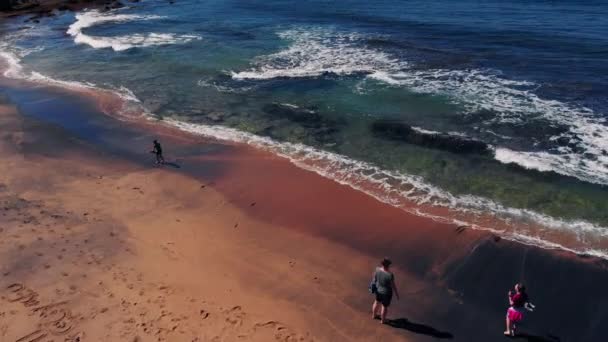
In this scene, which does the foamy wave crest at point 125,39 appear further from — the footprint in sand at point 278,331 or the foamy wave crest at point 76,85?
the footprint in sand at point 278,331

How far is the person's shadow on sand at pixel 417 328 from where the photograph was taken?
40.7 feet

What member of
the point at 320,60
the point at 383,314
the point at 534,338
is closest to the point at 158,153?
the point at 383,314

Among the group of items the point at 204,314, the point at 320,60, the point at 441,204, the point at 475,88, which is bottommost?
the point at 204,314

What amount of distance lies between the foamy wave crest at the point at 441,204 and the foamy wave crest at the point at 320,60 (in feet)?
33.6

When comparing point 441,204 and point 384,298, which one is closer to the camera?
point 384,298

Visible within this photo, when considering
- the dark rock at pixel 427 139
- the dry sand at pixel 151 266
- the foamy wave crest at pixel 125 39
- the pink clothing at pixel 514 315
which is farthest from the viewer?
the foamy wave crest at pixel 125 39

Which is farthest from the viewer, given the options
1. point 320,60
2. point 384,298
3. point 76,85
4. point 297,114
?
point 320,60

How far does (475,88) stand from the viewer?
91.4 feet

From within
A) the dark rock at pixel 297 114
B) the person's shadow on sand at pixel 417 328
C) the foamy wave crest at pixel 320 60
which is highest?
the foamy wave crest at pixel 320 60

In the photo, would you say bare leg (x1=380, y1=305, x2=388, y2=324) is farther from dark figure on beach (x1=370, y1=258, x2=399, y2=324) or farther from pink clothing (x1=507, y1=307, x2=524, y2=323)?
pink clothing (x1=507, y1=307, x2=524, y2=323)

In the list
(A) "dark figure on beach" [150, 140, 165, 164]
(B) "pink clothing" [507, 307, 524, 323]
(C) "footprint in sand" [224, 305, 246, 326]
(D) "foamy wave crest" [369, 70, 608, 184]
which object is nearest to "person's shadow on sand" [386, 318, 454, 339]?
(B) "pink clothing" [507, 307, 524, 323]

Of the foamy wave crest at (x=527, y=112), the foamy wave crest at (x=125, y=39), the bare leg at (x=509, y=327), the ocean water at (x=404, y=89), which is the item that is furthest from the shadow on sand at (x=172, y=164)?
the foamy wave crest at (x=125, y=39)

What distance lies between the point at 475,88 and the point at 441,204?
12395 mm

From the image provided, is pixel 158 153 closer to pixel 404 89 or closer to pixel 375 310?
pixel 375 310
